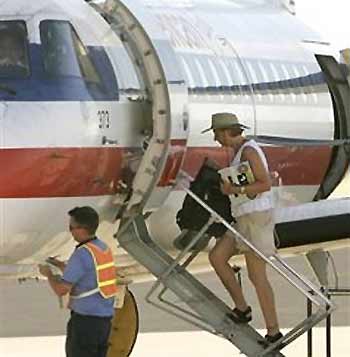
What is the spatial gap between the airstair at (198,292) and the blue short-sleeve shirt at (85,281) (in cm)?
85

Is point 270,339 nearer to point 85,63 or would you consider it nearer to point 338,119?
point 85,63

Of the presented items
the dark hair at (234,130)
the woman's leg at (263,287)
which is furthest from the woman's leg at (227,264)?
the dark hair at (234,130)

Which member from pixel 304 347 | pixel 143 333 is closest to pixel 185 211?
pixel 304 347

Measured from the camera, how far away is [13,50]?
11539mm

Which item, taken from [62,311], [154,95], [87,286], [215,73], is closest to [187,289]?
[87,286]

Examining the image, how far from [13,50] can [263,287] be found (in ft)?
9.66

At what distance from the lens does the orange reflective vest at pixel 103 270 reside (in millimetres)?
11539

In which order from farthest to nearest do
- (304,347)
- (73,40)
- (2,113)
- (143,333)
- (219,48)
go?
(143,333) → (304,347) → (219,48) → (73,40) → (2,113)

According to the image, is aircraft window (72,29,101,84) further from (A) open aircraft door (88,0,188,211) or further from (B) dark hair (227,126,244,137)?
(B) dark hair (227,126,244,137)

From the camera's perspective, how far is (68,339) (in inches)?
477

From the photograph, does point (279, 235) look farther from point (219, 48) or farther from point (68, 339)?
point (68, 339)

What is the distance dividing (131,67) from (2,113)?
4.80ft

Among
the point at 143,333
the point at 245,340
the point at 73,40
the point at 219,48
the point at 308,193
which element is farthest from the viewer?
the point at 143,333

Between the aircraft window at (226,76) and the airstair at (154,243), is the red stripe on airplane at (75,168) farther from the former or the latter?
the aircraft window at (226,76)
